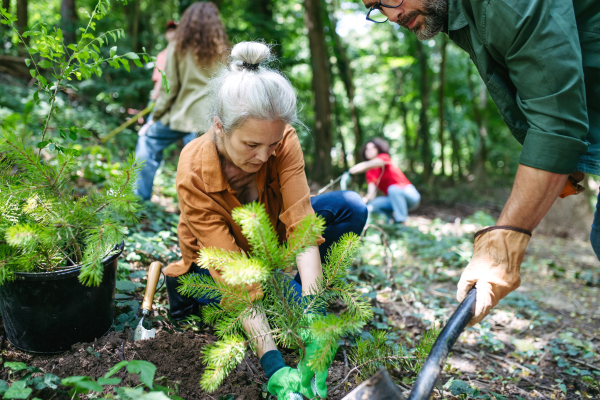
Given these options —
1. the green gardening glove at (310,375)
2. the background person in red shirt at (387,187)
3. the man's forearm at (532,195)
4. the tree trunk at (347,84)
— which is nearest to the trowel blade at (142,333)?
the green gardening glove at (310,375)

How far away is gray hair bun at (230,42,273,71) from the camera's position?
1621 mm

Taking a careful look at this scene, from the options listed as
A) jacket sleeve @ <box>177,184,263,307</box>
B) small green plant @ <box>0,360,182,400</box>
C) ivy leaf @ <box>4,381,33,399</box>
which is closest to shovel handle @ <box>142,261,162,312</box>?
jacket sleeve @ <box>177,184,263,307</box>

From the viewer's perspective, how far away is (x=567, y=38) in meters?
1.29

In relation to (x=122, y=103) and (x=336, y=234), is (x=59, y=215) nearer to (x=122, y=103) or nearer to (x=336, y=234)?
(x=336, y=234)

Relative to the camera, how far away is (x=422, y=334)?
2.34 metres

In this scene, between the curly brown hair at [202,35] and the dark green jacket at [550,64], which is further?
the curly brown hair at [202,35]

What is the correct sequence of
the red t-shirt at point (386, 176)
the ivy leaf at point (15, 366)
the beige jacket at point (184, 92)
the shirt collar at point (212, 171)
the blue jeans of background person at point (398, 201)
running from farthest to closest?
the red t-shirt at point (386, 176) → the blue jeans of background person at point (398, 201) → the beige jacket at point (184, 92) → the shirt collar at point (212, 171) → the ivy leaf at point (15, 366)

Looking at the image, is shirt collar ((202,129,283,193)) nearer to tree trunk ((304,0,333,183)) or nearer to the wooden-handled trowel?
the wooden-handled trowel

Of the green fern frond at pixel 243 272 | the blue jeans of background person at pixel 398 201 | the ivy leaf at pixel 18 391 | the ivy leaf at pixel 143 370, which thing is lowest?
the blue jeans of background person at pixel 398 201

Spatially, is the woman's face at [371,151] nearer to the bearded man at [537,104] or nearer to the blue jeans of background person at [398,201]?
the blue jeans of background person at [398,201]

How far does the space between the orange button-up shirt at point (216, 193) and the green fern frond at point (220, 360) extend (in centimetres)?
47

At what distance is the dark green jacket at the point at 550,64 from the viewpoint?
1291 mm

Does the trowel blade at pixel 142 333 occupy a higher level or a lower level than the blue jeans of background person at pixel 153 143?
lower

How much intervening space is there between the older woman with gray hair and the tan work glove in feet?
1.89
